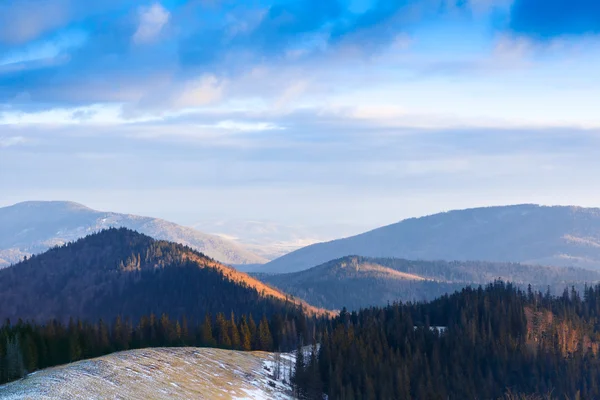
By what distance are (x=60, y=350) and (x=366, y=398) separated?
69136 mm

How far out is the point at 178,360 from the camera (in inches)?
7416

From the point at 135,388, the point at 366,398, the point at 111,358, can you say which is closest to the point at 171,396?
the point at 135,388

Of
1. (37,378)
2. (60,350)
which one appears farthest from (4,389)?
(60,350)

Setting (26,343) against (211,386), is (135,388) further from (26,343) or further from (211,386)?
(26,343)

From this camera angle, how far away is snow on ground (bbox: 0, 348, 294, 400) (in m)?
148

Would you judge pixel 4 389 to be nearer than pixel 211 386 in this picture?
Yes

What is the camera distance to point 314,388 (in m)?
199

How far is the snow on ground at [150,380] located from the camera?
14762cm

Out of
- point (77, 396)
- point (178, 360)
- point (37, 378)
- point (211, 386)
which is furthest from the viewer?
point (178, 360)

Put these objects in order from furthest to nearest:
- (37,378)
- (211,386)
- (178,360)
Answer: (178,360) → (211,386) → (37,378)

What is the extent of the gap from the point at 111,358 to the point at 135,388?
61.4 ft

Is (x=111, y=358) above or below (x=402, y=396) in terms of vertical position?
above

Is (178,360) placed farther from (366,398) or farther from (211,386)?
(366,398)

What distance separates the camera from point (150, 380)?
168 m
